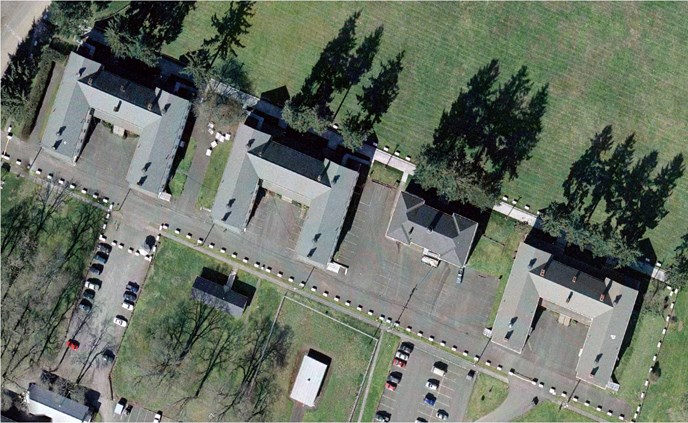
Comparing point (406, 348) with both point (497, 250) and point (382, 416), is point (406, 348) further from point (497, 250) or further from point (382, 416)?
point (497, 250)

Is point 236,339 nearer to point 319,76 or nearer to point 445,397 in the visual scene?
point 445,397

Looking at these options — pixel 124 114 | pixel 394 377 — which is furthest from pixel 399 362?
pixel 124 114

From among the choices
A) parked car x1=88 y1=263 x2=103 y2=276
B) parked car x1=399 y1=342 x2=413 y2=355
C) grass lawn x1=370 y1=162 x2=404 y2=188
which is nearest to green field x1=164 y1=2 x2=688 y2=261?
grass lawn x1=370 y1=162 x2=404 y2=188

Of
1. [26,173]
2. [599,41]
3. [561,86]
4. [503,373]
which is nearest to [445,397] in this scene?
[503,373]

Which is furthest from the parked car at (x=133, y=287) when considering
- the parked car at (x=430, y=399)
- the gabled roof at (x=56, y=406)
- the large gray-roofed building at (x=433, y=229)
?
the parked car at (x=430, y=399)

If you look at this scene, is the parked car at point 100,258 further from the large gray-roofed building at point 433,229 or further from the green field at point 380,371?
the green field at point 380,371
